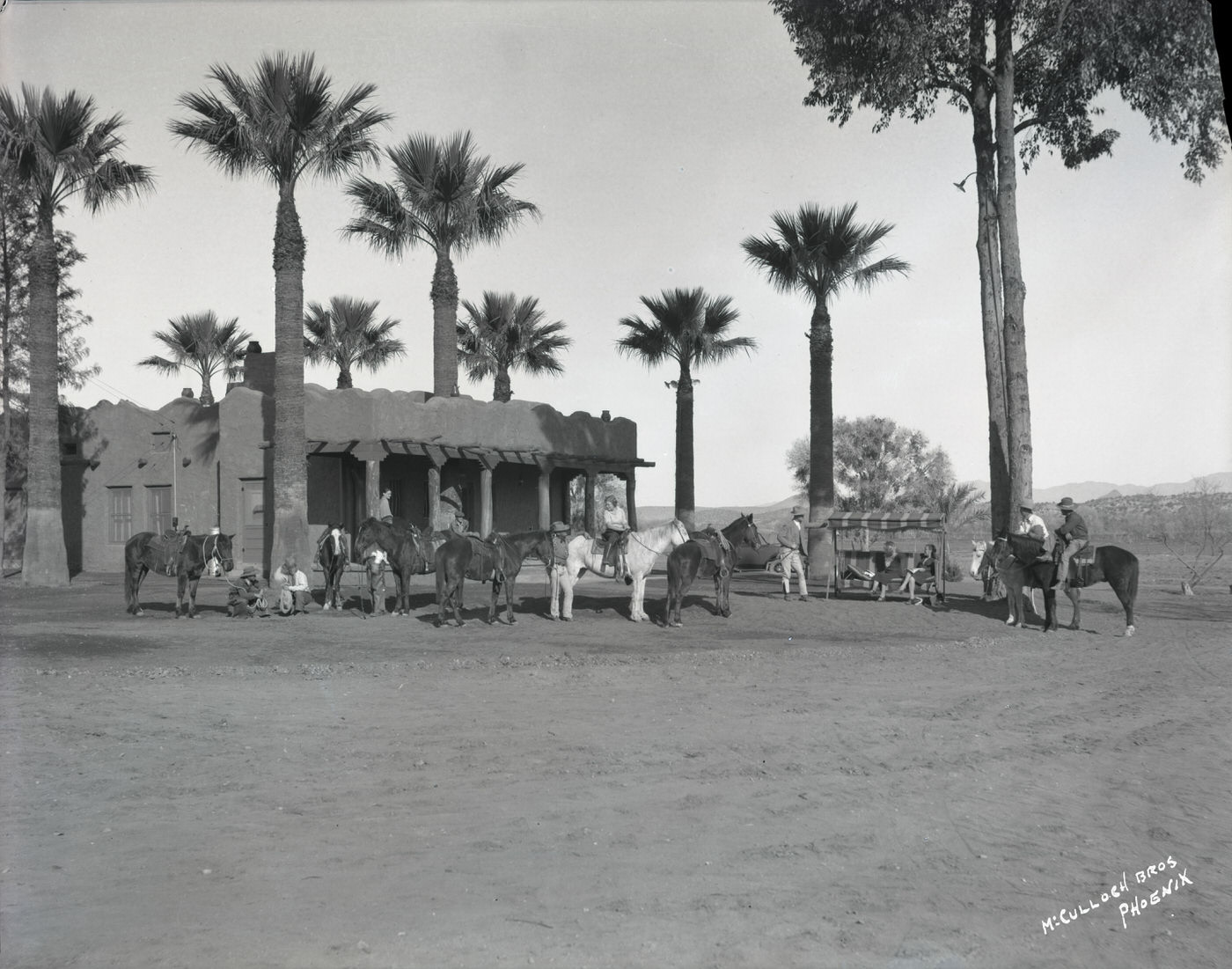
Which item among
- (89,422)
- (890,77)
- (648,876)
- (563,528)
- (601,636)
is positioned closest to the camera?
(648,876)

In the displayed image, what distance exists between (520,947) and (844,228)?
24.9 metres

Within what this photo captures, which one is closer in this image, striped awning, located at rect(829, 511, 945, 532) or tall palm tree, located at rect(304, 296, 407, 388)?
striped awning, located at rect(829, 511, 945, 532)

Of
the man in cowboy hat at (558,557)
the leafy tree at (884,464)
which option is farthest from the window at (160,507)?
the leafy tree at (884,464)

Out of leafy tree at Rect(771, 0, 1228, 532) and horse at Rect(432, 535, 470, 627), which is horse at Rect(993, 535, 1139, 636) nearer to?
leafy tree at Rect(771, 0, 1228, 532)

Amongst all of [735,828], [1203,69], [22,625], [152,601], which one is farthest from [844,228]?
[735,828]

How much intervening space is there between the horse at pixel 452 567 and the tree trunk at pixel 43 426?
1219cm

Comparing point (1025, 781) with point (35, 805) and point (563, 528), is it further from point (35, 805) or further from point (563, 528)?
point (563, 528)

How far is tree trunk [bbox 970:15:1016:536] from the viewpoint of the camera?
68.0 ft

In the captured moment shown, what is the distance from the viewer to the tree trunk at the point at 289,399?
21500 mm

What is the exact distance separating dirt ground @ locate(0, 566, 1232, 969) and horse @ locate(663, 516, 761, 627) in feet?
11.3

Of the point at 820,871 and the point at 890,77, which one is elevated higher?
the point at 890,77

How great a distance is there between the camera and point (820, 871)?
5.55 metres

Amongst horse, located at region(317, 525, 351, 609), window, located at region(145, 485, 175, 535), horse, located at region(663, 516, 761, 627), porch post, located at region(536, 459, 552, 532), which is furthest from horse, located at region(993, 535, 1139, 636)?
window, located at region(145, 485, 175, 535)

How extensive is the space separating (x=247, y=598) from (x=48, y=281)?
1088cm
